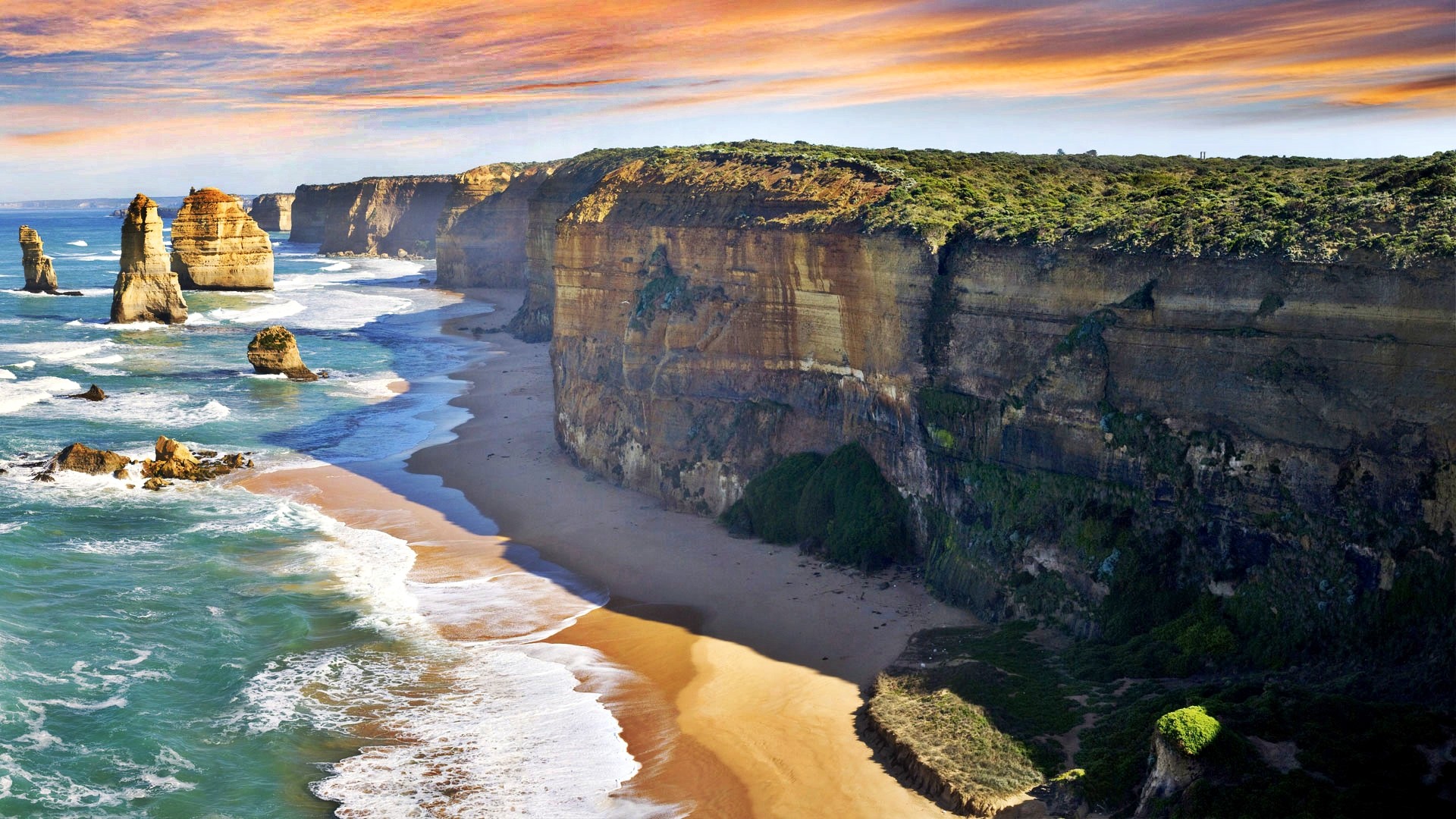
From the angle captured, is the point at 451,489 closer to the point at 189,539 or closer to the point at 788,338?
the point at 189,539

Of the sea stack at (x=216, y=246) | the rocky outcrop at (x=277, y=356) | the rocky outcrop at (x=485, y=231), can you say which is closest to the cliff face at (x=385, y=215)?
the rocky outcrop at (x=485, y=231)

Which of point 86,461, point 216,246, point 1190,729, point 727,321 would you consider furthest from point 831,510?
point 216,246

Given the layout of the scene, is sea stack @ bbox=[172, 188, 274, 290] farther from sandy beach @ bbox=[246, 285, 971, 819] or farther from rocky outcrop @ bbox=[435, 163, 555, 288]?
sandy beach @ bbox=[246, 285, 971, 819]

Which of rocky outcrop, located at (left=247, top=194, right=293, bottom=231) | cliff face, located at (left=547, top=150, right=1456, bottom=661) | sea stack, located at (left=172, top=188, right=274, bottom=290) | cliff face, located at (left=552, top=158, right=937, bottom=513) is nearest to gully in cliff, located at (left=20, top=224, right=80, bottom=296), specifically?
sea stack, located at (left=172, top=188, right=274, bottom=290)

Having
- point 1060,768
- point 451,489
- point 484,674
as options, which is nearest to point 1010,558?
point 1060,768

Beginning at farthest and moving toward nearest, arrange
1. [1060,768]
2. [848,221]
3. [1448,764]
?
[848,221] → [1060,768] → [1448,764]

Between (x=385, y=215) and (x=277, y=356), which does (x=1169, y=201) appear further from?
(x=385, y=215)
